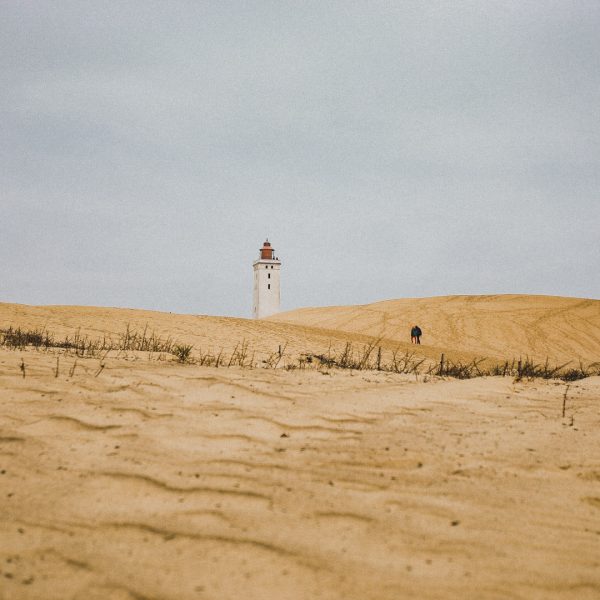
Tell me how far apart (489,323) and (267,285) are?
1403 inches

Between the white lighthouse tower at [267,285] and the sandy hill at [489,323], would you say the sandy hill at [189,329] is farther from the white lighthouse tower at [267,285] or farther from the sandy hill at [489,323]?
the white lighthouse tower at [267,285]

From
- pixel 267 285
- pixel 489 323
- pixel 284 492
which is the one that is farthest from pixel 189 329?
pixel 267 285

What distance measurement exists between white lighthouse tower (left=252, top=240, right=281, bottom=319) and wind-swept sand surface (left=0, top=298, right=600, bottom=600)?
56.0 meters

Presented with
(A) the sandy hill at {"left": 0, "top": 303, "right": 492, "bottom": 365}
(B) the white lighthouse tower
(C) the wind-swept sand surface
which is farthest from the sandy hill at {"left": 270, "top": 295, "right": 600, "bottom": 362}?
(B) the white lighthouse tower

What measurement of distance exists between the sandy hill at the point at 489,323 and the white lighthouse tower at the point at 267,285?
22.5 metres

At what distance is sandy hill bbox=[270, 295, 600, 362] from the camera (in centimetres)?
2439

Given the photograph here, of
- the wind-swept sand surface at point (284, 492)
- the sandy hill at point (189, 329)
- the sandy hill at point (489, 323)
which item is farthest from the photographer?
the sandy hill at point (489, 323)

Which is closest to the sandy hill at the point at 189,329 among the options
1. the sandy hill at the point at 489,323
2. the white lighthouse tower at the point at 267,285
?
the sandy hill at the point at 489,323

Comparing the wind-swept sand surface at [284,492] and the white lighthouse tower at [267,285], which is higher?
the white lighthouse tower at [267,285]

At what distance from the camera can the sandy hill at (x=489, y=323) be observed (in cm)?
2439

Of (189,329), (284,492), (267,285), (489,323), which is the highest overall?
(267,285)

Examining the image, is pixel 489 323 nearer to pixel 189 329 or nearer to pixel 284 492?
pixel 189 329

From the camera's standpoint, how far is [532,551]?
221cm

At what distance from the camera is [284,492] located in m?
2.64
